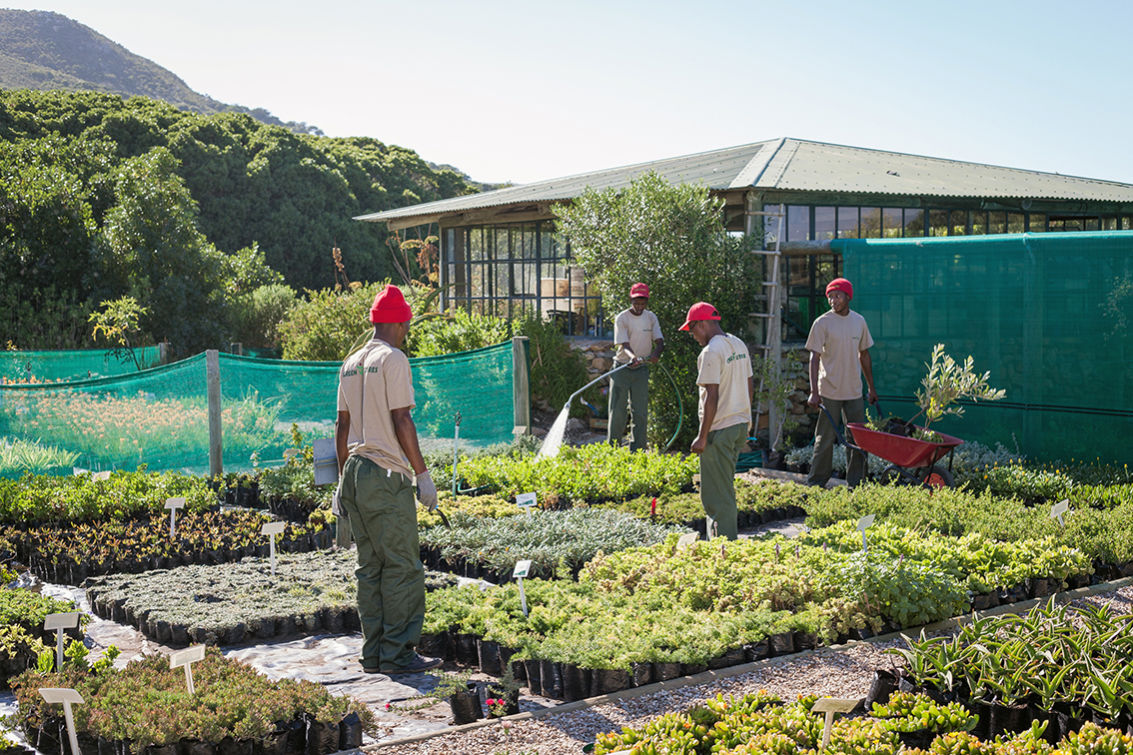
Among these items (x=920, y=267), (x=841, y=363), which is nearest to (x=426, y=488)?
(x=841, y=363)

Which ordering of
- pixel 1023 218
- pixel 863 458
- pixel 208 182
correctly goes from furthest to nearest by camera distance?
pixel 208 182
pixel 1023 218
pixel 863 458

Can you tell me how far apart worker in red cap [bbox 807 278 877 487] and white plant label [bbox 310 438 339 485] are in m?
4.88

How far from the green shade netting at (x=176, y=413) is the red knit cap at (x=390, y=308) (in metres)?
5.25

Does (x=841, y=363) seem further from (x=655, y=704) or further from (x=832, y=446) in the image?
(x=655, y=704)

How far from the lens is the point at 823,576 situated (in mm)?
6004

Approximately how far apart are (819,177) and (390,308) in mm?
8535

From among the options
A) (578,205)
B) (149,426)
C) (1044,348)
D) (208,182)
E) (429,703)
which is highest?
(208,182)

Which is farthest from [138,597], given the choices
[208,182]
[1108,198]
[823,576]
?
[208,182]

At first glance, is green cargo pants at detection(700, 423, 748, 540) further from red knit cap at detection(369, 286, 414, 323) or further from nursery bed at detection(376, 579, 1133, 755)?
red knit cap at detection(369, 286, 414, 323)

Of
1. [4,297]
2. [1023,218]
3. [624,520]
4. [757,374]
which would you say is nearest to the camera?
[624,520]

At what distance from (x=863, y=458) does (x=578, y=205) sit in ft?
17.2

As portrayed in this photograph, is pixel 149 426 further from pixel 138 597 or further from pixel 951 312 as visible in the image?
pixel 951 312

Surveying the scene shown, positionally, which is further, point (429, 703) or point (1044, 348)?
point (1044, 348)

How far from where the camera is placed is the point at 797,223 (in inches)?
511
